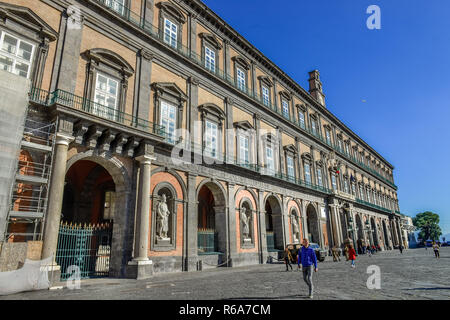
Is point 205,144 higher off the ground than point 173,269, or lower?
higher

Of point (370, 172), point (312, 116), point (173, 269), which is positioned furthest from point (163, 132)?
point (370, 172)

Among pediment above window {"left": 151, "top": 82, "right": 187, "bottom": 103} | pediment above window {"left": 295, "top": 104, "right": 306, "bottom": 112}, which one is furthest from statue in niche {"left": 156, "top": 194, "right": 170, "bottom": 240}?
pediment above window {"left": 295, "top": 104, "right": 306, "bottom": 112}

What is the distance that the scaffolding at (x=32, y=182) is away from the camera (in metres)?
9.26

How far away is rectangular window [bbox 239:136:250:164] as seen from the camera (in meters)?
20.7

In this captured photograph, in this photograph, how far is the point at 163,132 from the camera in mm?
14852

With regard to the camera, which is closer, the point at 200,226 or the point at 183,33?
the point at 183,33

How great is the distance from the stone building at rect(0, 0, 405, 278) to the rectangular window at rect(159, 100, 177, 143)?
8 cm

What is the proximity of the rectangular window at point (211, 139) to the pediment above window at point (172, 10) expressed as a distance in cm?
683

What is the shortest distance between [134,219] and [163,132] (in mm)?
4618

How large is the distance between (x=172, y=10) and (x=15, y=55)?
10.1 meters

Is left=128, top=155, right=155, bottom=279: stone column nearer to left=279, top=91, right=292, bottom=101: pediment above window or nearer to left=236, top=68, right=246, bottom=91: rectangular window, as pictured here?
left=236, top=68, right=246, bottom=91: rectangular window

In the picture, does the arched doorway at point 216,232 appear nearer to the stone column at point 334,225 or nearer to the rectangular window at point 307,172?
the rectangular window at point 307,172
